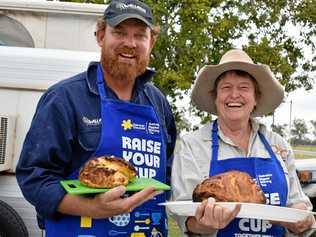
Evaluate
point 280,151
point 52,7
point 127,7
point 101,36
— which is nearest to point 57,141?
point 101,36

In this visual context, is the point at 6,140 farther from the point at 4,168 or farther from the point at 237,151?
the point at 237,151

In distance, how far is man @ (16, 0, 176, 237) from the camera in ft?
8.12

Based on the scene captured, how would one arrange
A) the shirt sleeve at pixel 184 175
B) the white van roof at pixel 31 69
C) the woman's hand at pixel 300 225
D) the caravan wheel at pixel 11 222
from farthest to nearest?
the white van roof at pixel 31 69, the caravan wheel at pixel 11 222, the shirt sleeve at pixel 184 175, the woman's hand at pixel 300 225

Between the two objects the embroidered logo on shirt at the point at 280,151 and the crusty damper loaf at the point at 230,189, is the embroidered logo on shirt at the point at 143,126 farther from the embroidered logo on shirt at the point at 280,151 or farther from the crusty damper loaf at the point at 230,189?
the embroidered logo on shirt at the point at 280,151

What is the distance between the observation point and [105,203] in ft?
7.47

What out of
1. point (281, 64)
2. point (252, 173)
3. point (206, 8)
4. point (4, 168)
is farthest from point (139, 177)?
point (281, 64)

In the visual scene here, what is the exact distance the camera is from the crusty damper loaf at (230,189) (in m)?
2.41

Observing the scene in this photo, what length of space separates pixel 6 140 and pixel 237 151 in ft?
8.18

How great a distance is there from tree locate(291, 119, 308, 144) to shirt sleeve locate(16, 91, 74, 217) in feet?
179

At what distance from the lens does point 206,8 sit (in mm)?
10758

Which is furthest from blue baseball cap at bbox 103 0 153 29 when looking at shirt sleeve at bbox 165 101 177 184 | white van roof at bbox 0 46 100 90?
white van roof at bbox 0 46 100 90

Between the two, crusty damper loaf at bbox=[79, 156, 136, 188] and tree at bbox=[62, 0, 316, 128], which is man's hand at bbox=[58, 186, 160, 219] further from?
tree at bbox=[62, 0, 316, 128]

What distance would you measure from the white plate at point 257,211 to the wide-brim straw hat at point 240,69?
67 centimetres

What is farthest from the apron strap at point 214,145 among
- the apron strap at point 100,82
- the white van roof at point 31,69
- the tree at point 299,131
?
the tree at point 299,131
